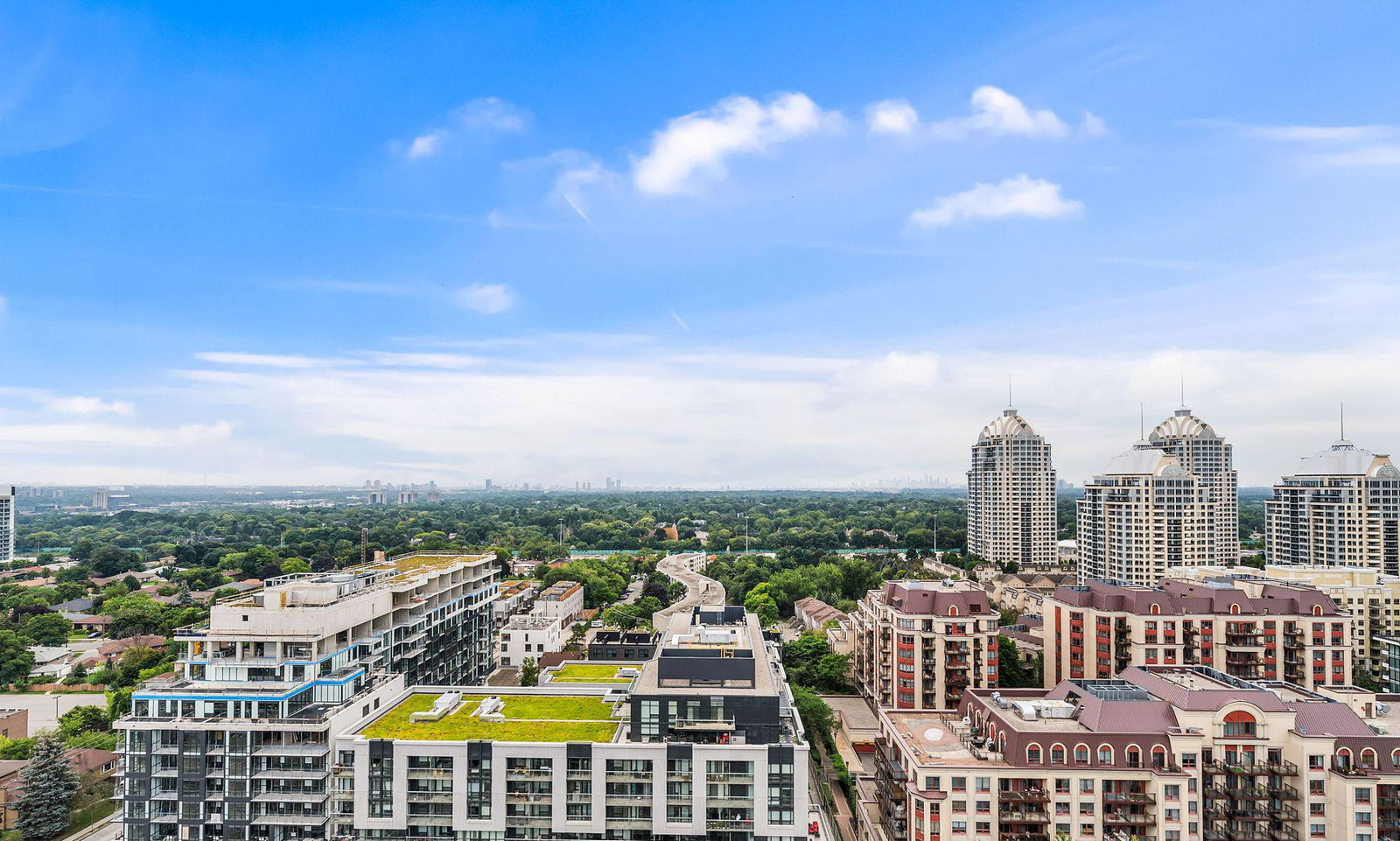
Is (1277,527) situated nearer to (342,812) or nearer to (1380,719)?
(1380,719)

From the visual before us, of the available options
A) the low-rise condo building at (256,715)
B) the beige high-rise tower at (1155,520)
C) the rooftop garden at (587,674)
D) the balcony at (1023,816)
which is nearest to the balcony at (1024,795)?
the balcony at (1023,816)

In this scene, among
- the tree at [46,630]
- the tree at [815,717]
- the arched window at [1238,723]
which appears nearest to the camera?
the arched window at [1238,723]

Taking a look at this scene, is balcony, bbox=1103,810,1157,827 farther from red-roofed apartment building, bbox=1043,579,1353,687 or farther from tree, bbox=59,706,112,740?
tree, bbox=59,706,112,740

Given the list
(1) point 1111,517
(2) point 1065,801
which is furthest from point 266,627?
(1) point 1111,517

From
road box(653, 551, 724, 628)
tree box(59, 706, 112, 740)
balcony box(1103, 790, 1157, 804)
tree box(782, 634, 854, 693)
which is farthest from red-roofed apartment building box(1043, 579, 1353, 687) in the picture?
tree box(59, 706, 112, 740)

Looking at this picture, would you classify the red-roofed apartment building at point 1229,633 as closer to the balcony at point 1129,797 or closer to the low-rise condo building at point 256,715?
the balcony at point 1129,797
